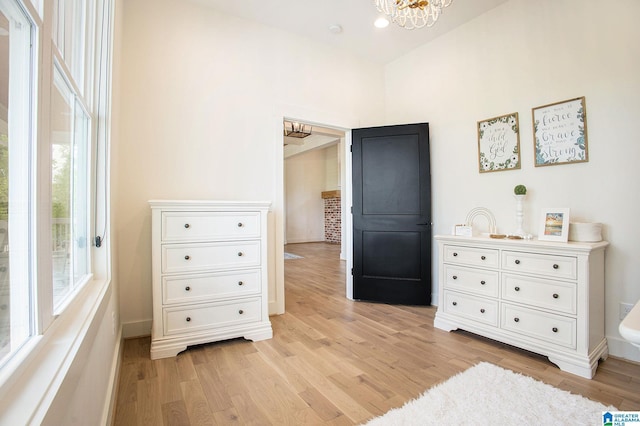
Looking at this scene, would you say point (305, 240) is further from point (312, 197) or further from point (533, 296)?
point (533, 296)

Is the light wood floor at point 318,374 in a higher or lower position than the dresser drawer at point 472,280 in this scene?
lower

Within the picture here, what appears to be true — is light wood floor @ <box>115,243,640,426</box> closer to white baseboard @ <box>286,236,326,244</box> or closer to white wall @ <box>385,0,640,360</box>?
white wall @ <box>385,0,640,360</box>

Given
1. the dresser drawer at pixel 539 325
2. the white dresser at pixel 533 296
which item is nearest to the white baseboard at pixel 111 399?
the white dresser at pixel 533 296

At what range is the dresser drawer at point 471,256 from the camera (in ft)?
8.21

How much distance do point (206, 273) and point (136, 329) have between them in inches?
33.7

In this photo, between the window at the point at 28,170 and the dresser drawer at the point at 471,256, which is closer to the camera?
the window at the point at 28,170

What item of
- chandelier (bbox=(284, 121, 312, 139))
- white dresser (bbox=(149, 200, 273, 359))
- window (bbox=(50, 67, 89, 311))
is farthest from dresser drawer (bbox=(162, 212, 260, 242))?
chandelier (bbox=(284, 121, 312, 139))

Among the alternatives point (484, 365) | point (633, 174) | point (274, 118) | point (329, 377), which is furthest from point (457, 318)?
point (274, 118)

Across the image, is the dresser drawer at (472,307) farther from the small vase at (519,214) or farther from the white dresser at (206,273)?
the white dresser at (206,273)

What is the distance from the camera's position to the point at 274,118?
10.6 feet

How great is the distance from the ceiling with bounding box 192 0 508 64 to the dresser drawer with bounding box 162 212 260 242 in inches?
79.6

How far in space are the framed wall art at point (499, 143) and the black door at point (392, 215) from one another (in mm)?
560

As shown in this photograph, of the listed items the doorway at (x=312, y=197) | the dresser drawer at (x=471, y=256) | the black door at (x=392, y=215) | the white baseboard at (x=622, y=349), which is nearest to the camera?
the white baseboard at (x=622, y=349)

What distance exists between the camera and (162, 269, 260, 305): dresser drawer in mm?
2312
